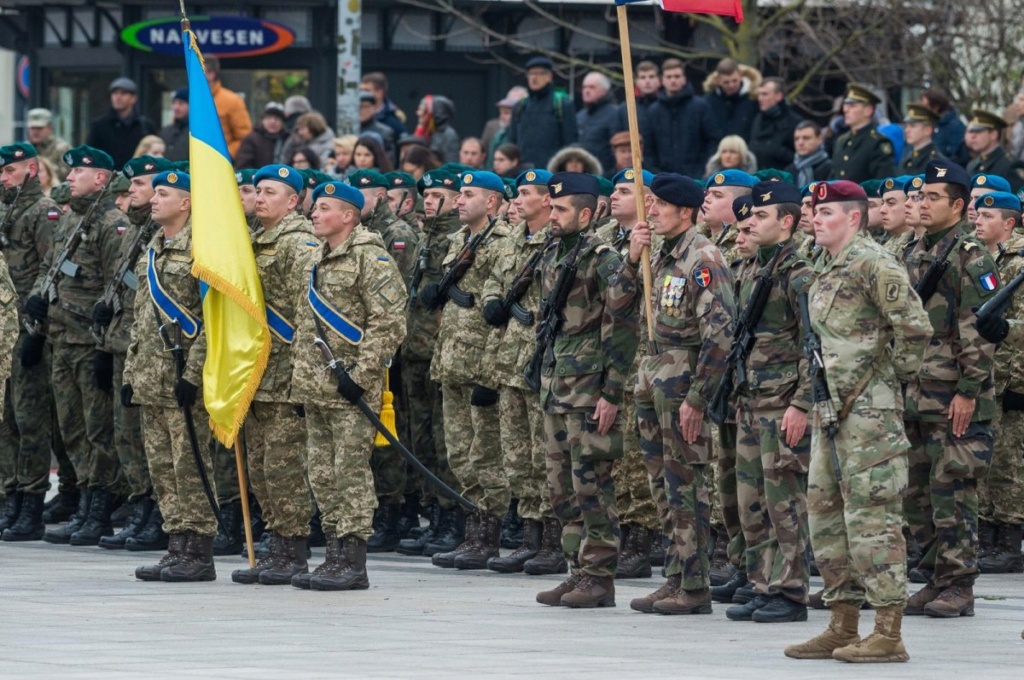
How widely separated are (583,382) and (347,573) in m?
1.76

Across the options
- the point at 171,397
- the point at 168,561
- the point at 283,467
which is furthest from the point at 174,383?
the point at 168,561

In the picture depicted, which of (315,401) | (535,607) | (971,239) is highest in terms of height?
(971,239)

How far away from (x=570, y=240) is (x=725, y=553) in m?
2.13

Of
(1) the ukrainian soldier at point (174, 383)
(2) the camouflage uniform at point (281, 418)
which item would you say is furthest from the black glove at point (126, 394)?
(2) the camouflage uniform at point (281, 418)

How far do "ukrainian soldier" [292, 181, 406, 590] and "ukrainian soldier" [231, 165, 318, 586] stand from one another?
→ 266mm

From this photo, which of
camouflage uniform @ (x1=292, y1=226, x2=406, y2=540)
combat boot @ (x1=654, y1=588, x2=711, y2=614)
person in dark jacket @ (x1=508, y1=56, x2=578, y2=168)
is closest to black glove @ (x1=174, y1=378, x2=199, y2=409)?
camouflage uniform @ (x1=292, y1=226, x2=406, y2=540)

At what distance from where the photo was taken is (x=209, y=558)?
12.9m

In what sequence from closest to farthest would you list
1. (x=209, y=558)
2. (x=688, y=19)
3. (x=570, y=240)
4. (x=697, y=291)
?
(x=697, y=291)
(x=570, y=240)
(x=209, y=558)
(x=688, y=19)

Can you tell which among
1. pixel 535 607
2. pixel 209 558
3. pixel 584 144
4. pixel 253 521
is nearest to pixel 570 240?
pixel 535 607

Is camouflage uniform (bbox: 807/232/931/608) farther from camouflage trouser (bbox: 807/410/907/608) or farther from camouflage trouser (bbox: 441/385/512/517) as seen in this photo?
camouflage trouser (bbox: 441/385/512/517)

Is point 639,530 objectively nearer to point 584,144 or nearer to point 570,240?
point 570,240

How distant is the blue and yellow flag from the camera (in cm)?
1248

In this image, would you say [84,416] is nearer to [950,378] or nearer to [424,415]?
[424,415]

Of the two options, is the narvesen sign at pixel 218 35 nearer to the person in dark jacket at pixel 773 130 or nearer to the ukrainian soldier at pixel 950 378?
the person in dark jacket at pixel 773 130
